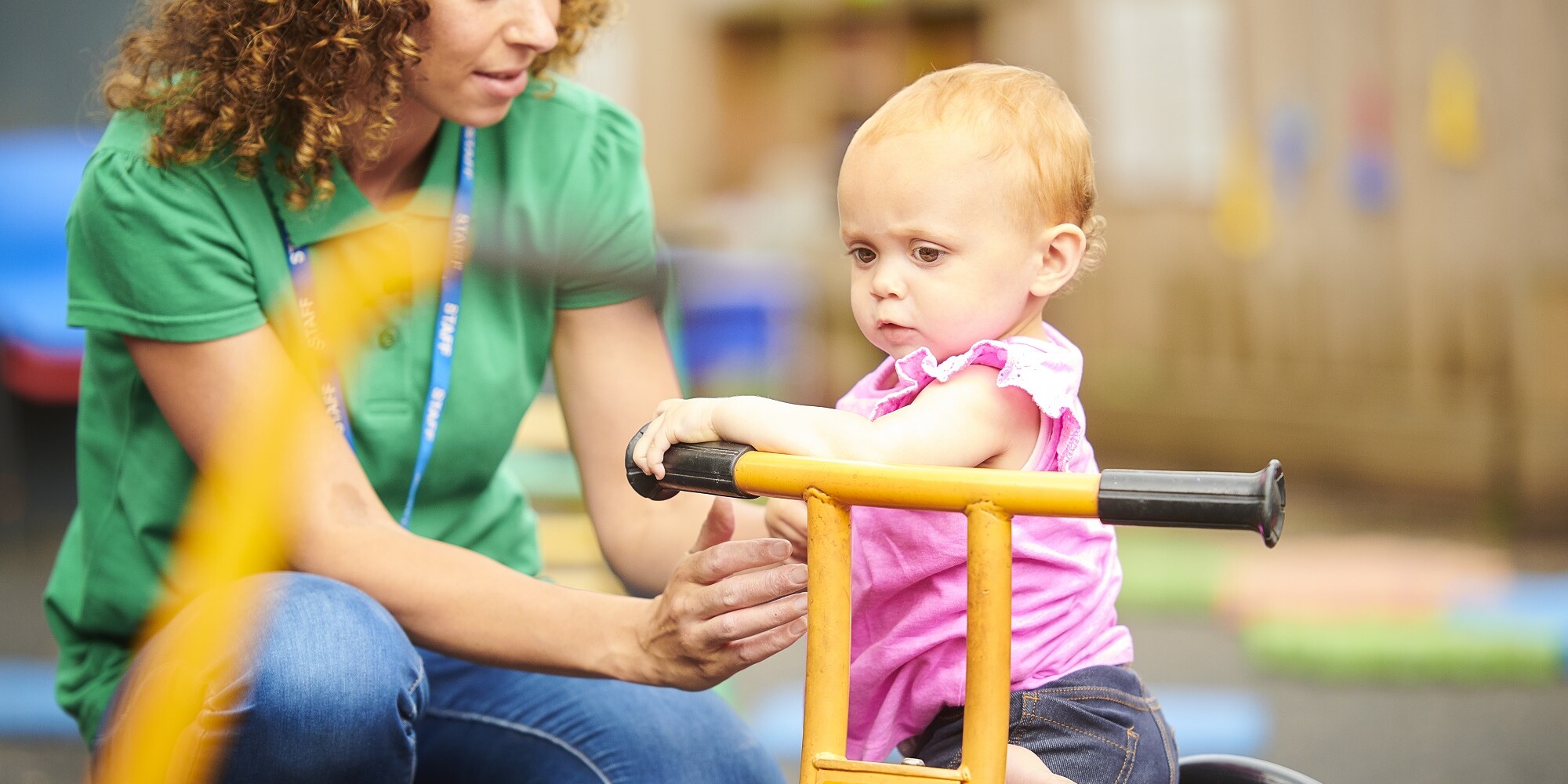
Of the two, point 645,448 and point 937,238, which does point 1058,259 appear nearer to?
point 937,238

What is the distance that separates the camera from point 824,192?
9.03m

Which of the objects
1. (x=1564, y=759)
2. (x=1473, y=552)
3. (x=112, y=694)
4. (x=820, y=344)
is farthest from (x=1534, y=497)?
(x=112, y=694)

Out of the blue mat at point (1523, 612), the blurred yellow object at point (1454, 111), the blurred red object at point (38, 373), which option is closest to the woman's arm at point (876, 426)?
the blue mat at point (1523, 612)

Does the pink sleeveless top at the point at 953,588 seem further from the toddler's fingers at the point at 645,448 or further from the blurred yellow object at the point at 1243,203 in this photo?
the blurred yellow object at the point at 1243,203

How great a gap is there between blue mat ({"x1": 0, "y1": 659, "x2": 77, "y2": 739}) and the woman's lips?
6.43 ft

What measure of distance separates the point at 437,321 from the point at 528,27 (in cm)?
34

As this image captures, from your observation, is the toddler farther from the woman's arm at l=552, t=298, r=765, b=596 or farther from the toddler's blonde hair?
the woman's arm at l=552, t=298, r=765, b=596

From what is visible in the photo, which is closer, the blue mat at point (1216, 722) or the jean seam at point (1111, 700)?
the jean seam at point (1111, 700)

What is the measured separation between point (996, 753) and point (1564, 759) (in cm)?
238

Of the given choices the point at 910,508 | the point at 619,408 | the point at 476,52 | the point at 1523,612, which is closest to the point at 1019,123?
the point at 910,508

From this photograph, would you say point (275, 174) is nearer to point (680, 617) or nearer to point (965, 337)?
point (680, 617)

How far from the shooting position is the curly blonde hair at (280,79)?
1.52 m

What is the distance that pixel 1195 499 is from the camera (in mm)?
1028

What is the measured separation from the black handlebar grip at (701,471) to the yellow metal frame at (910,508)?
0.03 ft
